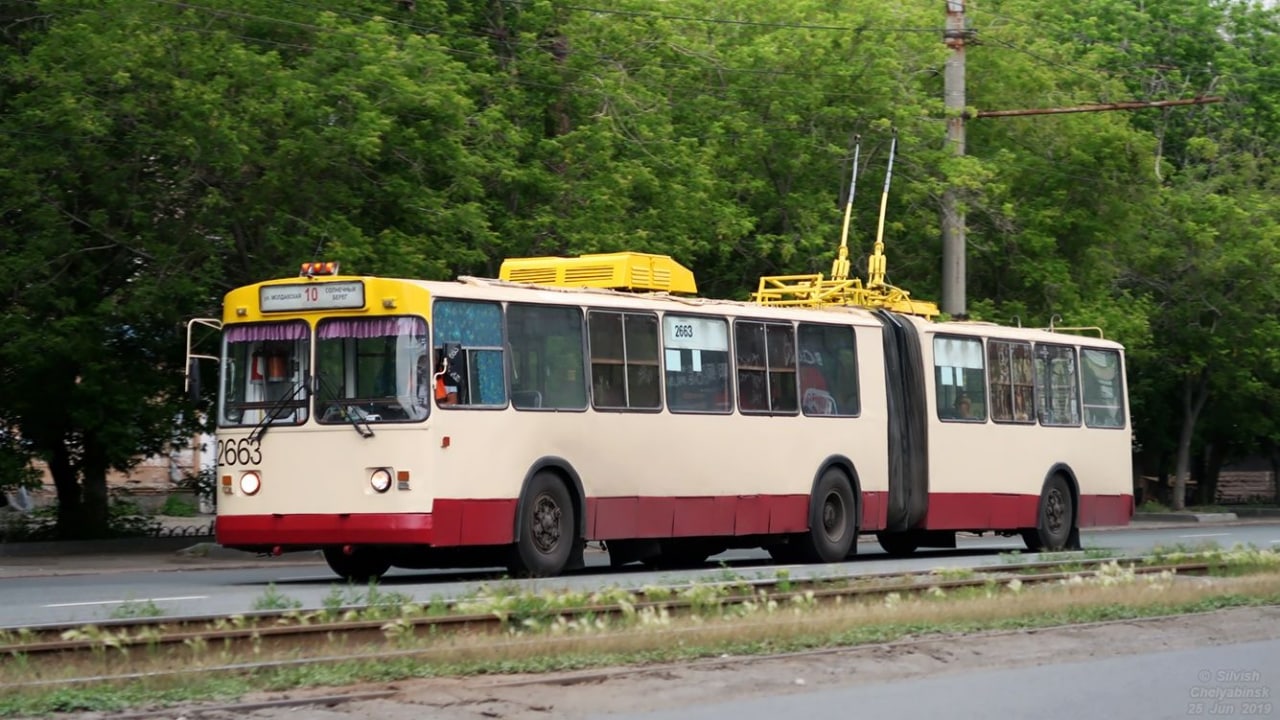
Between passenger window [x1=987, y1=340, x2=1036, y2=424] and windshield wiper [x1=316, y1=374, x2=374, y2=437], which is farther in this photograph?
passenger window [x1=987, y1=340, x2=1036, y2=424]

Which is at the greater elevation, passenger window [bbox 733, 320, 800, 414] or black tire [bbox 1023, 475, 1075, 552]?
passenger window [bbox 733, 320, 800, 414]

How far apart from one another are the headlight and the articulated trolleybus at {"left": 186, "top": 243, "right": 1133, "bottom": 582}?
20 millimetres

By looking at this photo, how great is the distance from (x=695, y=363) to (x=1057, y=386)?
7.82m

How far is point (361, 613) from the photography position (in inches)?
551

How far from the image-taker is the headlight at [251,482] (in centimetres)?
1869

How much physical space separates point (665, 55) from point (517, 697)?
23813mm

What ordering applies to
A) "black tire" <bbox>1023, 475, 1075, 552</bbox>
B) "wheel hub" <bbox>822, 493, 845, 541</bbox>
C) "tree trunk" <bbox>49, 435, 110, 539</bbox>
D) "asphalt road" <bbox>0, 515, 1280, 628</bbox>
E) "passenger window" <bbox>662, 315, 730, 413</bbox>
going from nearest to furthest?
"asphalt road" <bbox>0, 515, 1280, 628</bbox>, "passenger window" <bbox>662, 315, 730, 413</bbox>, "wheel hub" <bbox>822, 493, 845, 541</bbox>, "black tire" <bbox>1023, 475, 1075, 552</bbox>, "tree trunk" <bbox>49, 435, 110, 539</bbox>

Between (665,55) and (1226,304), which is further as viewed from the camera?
(1226,304)

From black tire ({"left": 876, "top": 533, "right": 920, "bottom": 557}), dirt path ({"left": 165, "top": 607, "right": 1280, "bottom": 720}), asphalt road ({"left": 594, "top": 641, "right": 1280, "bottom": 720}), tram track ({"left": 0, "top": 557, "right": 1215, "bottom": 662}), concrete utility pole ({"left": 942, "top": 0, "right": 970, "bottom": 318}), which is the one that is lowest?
asphalt road ({"left": 594, "top": 641, "right": 1280, "bottom": 720})

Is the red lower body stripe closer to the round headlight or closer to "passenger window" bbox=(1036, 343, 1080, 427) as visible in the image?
the round headlight

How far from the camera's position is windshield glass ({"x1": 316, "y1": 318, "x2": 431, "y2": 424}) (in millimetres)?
18219

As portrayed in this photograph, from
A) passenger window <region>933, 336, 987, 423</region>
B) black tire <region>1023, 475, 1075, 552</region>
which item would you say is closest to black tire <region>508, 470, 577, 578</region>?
passenger window <region>933, 336, 987, 423</region>

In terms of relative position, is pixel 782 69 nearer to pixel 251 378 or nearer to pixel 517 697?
pixel 251 378

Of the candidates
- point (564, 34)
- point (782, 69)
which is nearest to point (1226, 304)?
point (782, 69)
